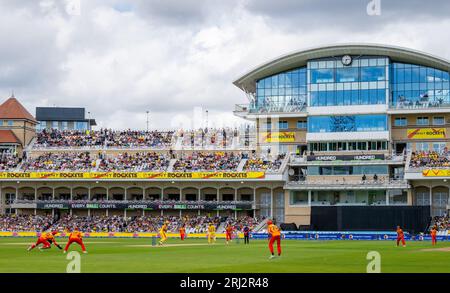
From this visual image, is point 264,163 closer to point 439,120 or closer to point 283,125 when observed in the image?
point 283,125

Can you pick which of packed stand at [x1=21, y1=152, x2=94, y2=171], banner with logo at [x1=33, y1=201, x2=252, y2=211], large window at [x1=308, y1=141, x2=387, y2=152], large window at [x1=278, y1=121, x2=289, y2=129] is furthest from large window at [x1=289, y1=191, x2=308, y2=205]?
packed stand at [x1=21, y1=152, x2=94, y2=171]

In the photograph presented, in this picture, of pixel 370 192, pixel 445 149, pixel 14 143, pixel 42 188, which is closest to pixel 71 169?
pixel 42 188

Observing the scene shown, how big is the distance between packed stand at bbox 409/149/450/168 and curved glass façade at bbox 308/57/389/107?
26.2 ft

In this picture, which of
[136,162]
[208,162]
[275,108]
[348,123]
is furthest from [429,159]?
[136,162]

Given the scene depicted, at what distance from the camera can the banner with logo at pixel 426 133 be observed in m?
96.7

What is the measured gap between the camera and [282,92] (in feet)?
334

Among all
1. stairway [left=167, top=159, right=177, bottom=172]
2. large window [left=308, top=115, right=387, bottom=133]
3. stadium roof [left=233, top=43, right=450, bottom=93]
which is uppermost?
stadium roof [left=233, top=43, right=450, bottom=93]

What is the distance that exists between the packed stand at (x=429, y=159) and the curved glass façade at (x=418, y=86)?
611 centimetres

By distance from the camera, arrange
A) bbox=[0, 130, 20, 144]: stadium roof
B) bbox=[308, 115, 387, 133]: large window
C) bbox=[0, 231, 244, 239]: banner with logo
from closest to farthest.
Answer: bbox=[0, 231, 244, 239]: banner with logo, bbox=[308, 115, 387, 133]: large window, bbox=[0, 130, 20, 144]: stadium roof

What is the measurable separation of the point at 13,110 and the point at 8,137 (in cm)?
637

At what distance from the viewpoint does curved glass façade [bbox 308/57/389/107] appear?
96438 mm

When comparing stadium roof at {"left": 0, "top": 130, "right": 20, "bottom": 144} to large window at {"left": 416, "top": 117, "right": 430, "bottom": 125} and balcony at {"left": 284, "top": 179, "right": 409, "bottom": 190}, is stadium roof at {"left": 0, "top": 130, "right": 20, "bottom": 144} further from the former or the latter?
large window at {"left": 416, "top": 117, "right": 430, "bottom": 125}
